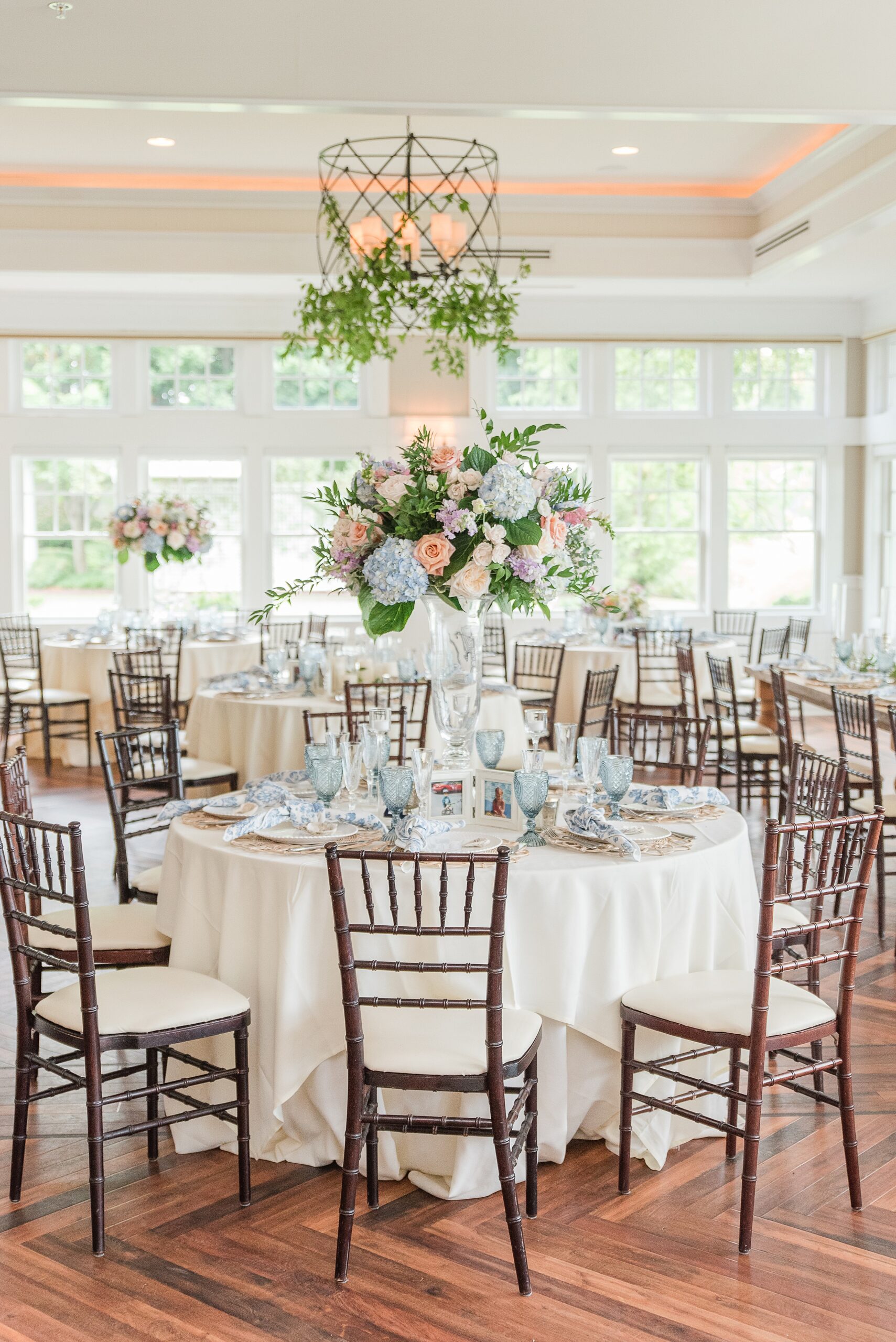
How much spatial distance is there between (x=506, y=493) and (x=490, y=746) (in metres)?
0.76

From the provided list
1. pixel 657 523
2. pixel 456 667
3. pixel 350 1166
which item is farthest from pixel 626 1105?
pixel 657 523

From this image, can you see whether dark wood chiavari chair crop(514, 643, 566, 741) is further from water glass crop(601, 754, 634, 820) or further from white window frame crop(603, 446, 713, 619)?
water glass crop(601, 754, 634, 820)

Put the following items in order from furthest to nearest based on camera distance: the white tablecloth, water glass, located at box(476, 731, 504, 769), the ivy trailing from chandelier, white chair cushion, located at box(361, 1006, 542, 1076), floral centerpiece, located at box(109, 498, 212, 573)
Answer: floral centerpiece, located at box(109, 498, 212, 573)
the ivy trailing from chandelier
water glass, located at box(476, 731, 504, 769)
the white tablecloth
white chair cushion, located at box(361, 1006, 542, 1076)

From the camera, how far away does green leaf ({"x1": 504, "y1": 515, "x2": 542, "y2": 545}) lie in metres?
3.65

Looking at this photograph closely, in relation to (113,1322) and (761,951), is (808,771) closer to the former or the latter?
(761,951)

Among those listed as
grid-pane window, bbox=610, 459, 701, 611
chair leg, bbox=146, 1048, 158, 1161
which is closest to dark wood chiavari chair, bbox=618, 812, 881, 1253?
chair leg, bbox=146, 1048, 158, 1161

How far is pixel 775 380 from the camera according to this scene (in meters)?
12.2

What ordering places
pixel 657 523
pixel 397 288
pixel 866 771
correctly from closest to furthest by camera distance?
1. pixel 397 288
2. pixel 866 771
3. pixel 657 523

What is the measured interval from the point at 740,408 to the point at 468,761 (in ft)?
29.9

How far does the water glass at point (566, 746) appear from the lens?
3.98 metres

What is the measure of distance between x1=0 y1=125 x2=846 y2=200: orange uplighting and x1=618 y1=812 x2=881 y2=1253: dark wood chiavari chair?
755 centimetres

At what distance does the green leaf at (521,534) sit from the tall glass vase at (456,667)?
254 millimetres

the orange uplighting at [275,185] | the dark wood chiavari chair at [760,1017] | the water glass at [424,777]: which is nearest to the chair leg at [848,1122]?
the dark wood chiavari chair at [760,1017]

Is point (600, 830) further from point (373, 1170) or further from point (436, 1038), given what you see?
point (373, 1170)
